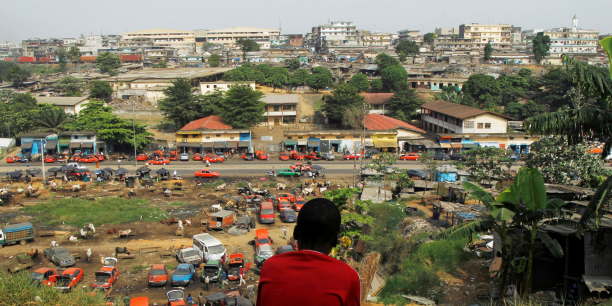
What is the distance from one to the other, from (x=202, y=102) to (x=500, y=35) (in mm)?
102690

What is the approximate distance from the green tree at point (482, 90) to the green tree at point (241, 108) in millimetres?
31070

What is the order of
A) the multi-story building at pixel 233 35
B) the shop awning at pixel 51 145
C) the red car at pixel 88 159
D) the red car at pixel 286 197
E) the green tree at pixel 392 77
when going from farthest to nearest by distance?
the multi-story building at pixel 233 35, the green tree at pixel 392 77, the shop awning at pixel 51 145, the red car at pixel 88 159, the red car at pixel 286 197

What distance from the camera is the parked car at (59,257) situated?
17812 mm

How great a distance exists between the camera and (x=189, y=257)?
718 inches

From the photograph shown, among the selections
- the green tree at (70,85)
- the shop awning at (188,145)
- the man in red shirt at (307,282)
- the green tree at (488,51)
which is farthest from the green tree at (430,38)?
the man in red shirt at (307,282)

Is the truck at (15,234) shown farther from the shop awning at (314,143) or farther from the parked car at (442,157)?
the parked car at (442,157)

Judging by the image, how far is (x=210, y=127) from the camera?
4416cm

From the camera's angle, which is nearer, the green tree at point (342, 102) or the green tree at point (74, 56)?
the green tree at point (342, 102)

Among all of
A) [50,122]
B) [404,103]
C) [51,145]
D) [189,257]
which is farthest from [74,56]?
[189,257]

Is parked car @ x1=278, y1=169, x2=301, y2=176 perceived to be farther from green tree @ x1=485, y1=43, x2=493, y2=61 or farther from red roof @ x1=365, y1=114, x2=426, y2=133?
green tree @ x1=485, y1=43, x2=493, y2=61

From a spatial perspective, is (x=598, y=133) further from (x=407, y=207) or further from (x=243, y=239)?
(x=243, y=239)

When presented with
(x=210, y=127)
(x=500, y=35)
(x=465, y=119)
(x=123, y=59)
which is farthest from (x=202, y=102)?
(x=500, y=35)

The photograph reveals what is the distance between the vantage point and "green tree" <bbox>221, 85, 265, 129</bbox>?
1763 inches

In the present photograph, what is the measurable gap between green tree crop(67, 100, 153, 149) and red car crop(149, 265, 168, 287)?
86.6 ft
